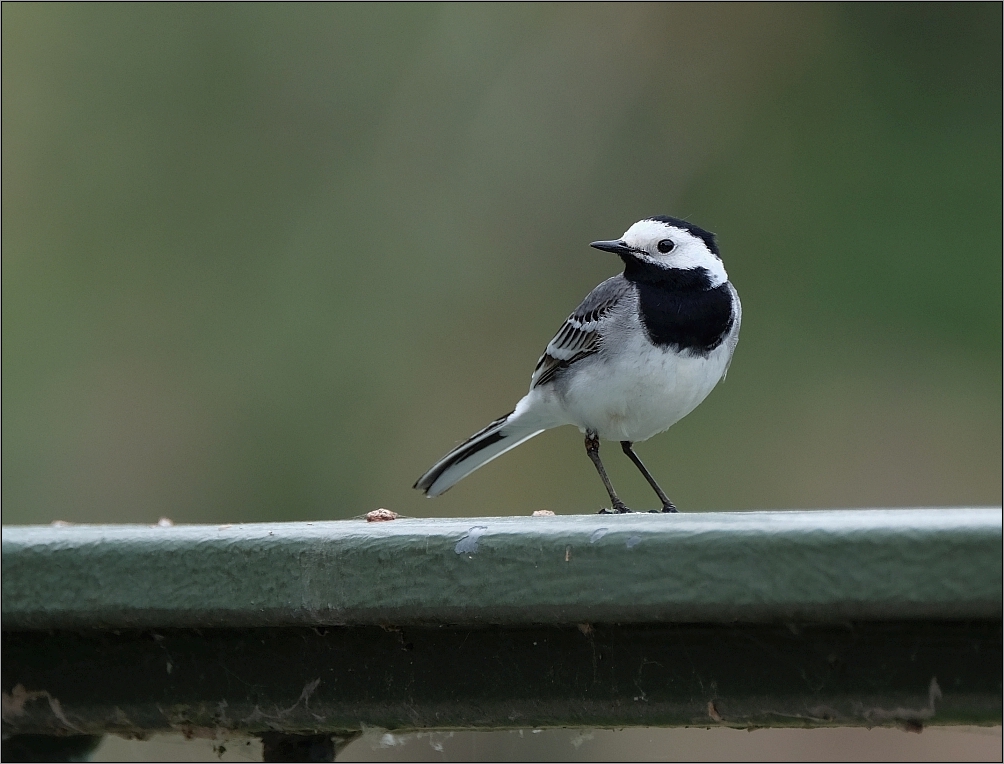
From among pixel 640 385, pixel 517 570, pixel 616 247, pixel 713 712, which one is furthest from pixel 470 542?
pixel 616 247

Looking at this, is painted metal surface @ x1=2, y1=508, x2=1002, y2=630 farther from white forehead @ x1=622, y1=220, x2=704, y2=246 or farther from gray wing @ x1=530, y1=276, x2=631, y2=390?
white forehead @ x1=622, y1=220, x2=704, y2=246

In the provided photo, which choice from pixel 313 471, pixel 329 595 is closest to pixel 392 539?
pixel 329 595

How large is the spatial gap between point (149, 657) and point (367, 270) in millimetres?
5514

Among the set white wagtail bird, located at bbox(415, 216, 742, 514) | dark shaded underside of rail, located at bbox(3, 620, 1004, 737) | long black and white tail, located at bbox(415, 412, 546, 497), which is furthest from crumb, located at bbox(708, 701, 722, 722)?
long black and white tail, located at bbox(415, 412, 546, 497)

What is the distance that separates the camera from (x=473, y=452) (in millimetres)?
4113

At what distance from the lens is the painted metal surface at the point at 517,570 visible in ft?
4.16

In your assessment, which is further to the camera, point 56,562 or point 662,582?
point 56,562

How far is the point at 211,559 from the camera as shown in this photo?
154cm

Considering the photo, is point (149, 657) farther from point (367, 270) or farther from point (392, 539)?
point (367, 270)

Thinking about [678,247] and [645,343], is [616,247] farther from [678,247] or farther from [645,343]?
[645,343]

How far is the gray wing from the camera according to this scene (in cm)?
375

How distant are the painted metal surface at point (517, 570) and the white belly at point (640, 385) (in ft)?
6.33

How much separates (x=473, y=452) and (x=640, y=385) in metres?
0.79

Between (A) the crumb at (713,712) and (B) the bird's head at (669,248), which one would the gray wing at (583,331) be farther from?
(A) the crumb at (713,712)
